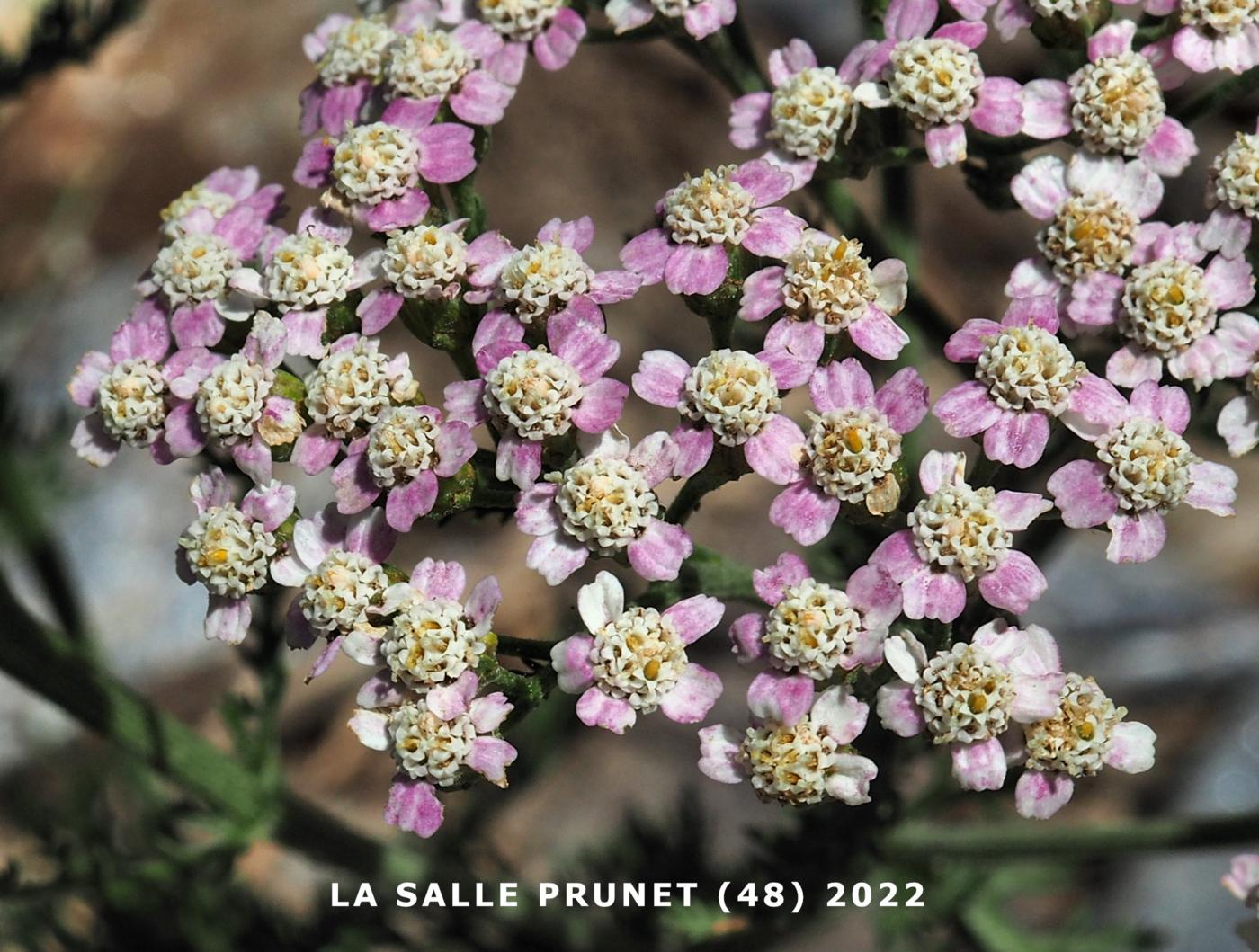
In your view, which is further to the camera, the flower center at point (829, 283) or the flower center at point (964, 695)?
the flower center at point (829, 283)

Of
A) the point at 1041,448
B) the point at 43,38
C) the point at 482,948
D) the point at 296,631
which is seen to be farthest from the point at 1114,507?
the point at 43,38

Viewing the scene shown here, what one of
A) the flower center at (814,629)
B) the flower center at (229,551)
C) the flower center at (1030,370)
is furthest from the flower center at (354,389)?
the flower center at (1030,370)

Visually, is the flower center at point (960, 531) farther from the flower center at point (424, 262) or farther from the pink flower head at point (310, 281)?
the pink flower head at point (310, 281)

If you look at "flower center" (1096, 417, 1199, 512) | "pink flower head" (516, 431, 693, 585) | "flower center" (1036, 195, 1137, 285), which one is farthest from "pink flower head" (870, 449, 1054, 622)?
"flower center" (1036, 195, 1137, 285)

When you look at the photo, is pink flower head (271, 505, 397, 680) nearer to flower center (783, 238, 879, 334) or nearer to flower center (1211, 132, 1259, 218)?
flower center (783, 238, 879, 334)

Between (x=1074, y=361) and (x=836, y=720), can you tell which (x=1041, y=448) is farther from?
(x=836, y=720)

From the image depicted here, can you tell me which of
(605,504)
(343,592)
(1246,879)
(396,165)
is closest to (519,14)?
(396,165)
